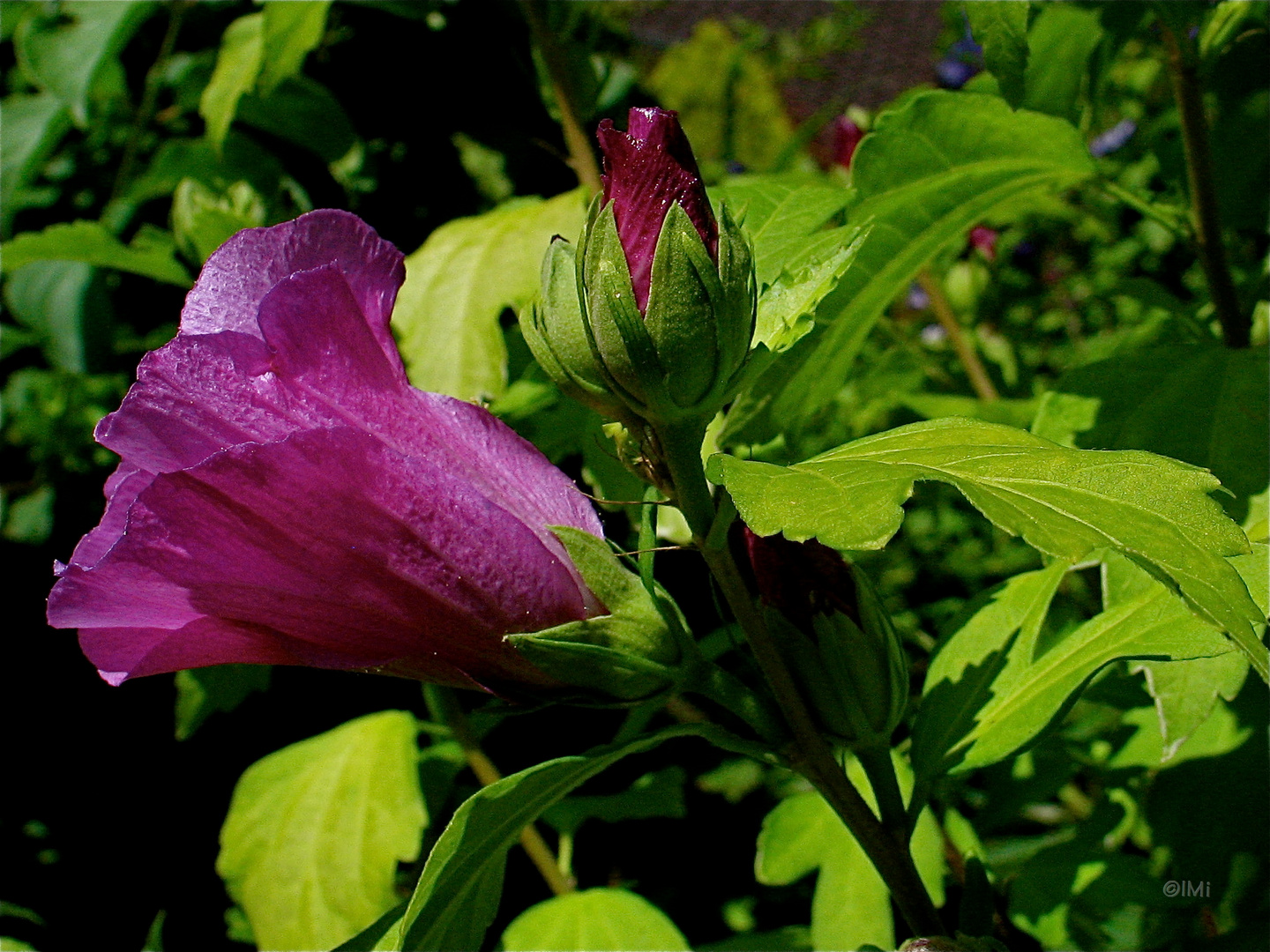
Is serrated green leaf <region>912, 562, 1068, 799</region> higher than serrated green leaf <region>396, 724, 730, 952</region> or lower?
A: lower

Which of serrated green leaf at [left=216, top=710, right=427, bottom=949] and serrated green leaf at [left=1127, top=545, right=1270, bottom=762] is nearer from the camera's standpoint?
serrated green leaf at [left=1127, top=545, right=1270, bottom=762]

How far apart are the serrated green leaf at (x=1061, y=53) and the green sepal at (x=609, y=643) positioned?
2.65 ft

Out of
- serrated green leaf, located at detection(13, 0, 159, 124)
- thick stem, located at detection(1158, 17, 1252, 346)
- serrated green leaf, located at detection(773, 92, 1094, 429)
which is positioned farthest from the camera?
serrated green leaf, located at detection(13, 0, 159, 124)

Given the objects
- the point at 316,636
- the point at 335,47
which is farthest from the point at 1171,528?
the point at 335,47

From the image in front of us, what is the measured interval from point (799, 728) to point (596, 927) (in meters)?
0.42

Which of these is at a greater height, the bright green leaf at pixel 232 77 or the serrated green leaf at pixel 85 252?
the bright green leaf at pixel 232 77

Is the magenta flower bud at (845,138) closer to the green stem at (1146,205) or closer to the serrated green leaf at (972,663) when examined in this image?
the green stem at (1146,205)

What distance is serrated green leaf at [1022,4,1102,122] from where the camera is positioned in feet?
3.62

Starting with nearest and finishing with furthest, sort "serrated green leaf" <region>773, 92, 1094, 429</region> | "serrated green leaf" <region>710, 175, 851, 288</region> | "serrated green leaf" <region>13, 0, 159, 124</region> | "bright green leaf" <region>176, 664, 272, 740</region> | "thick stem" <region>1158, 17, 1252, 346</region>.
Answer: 1. "serrated green leaf" <region>710, 175, 851, 288</region>
2. "serrated green leaf" <region>773, 92, 1094, 429</region>
3. "thick stem" <region>1158, 17, 1252, 346</region>
4. "bright green leaf" <region>176, 664, 272, 740</region>
5. "serrated green leaf" <region>13, 0, 159, 124</region>

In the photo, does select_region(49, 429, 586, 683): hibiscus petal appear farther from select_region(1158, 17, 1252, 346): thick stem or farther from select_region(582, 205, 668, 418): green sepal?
select_region(1158, 17, 1252, 346): thick stem

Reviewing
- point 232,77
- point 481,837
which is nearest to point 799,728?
point 481,837

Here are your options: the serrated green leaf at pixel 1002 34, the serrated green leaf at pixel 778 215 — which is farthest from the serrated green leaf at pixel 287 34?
the serrated green leaf at pixel 1002 34

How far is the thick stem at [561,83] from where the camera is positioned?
1.18 m

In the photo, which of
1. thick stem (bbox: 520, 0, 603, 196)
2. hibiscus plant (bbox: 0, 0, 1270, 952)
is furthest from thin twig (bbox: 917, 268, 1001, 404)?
thick stem (bbox: 520, 0, 603, 196)
